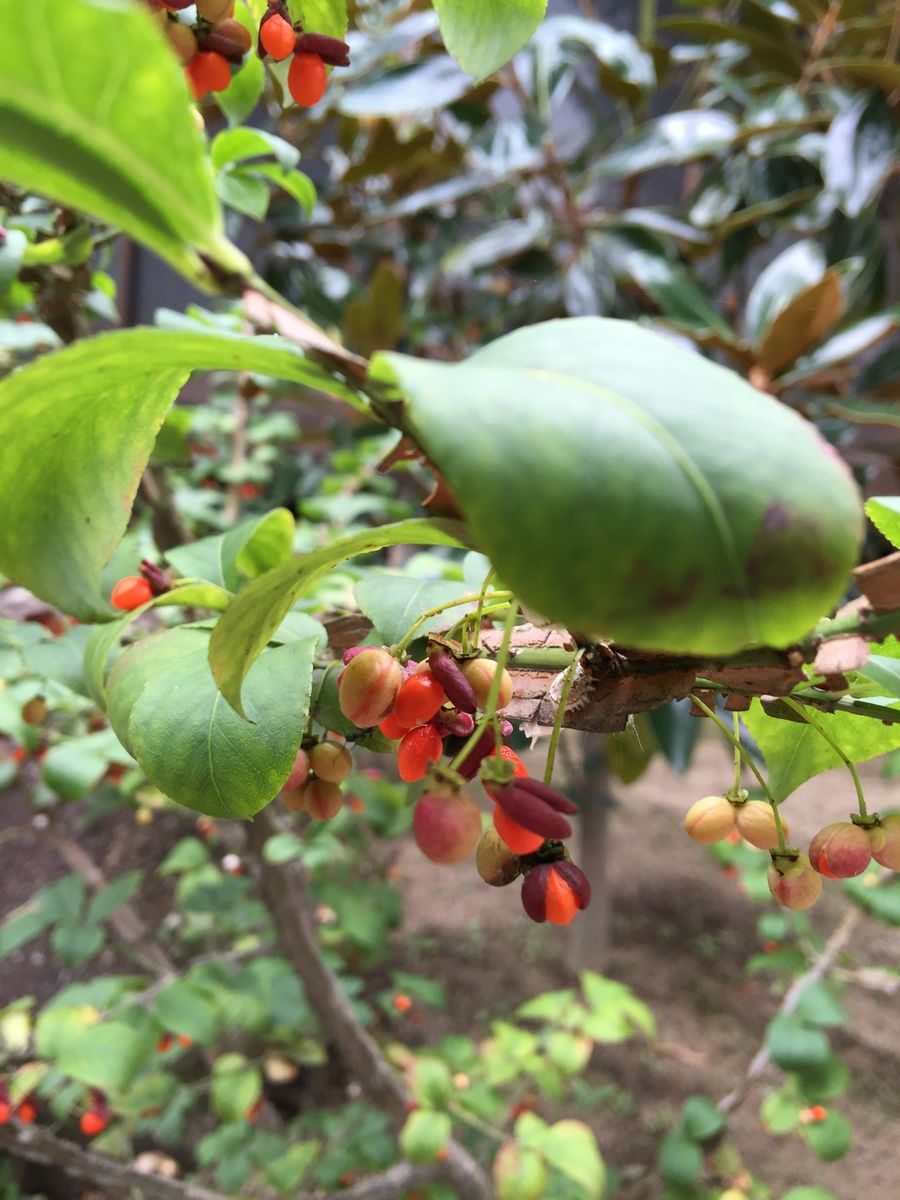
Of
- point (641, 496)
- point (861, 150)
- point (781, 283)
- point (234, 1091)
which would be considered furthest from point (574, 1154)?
point (861, 150)

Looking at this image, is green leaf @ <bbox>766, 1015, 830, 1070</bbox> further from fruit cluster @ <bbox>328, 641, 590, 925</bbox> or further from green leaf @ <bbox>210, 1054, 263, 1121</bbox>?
fruit cluster @ <bbox>328, 641, 590, 925</bbox>

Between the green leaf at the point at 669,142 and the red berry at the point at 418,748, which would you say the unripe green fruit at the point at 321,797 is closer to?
the red berry at the point at 418,748

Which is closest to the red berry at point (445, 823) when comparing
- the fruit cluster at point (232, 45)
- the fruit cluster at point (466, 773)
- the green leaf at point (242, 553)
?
the fruit cluster at point (466, 773)

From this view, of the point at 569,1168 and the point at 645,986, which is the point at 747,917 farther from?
the point at 569,1168

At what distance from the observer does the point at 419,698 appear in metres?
0.31

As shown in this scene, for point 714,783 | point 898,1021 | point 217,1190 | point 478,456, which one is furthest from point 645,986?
point 478,456

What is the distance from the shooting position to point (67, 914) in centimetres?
118

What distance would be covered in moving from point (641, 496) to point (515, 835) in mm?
141

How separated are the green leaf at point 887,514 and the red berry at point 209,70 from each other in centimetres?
36

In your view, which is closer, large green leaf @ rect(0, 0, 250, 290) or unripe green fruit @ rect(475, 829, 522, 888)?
large green leaf @ rect(0, 0, 250, 290)

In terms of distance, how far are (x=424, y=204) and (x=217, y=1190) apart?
5.50 feet

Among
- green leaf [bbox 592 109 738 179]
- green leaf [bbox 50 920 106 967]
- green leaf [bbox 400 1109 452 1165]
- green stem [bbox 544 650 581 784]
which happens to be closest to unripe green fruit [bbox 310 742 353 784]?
green stem [bbox 544 650 581 784]

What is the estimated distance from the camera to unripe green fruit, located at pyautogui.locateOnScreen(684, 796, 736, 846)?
0.36 metres

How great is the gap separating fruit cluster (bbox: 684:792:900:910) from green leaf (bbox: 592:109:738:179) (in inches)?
51.9
